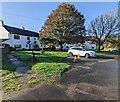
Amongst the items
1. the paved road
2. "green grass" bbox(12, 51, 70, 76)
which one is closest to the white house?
"green grass" bbox(12, 51, 70, 76)

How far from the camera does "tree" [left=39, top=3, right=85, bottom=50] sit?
34125 millimetres

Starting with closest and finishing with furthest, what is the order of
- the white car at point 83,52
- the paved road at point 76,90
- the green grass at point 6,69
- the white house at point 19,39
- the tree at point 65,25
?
1. the paved road at point 76,90
2. the green grass at point 6,69
3. the white car at point 83,52
4. the tree at point 65,25
5. the white house at point 19,39

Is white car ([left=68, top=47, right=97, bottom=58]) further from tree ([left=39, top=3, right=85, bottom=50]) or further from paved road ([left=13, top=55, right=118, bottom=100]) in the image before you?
paved road ([left=13, top=55, right=118, bottom=100])

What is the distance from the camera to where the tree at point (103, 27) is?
36.5 metres

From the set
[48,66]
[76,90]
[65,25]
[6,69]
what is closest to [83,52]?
[48,66]

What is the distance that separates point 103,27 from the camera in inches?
1464

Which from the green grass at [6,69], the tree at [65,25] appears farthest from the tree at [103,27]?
the green grass at [6,69]

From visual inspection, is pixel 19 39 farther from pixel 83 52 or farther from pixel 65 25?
pixel 83 52

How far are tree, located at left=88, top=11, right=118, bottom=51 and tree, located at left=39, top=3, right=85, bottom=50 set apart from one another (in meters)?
3.71

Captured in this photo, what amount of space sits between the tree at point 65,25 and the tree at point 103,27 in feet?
12.2

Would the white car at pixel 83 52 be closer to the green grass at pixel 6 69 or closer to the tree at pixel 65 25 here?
the tree at pixel 65 25

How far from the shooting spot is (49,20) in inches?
1412

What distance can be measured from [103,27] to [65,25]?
9.38 metres

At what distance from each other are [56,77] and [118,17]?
3172cm
